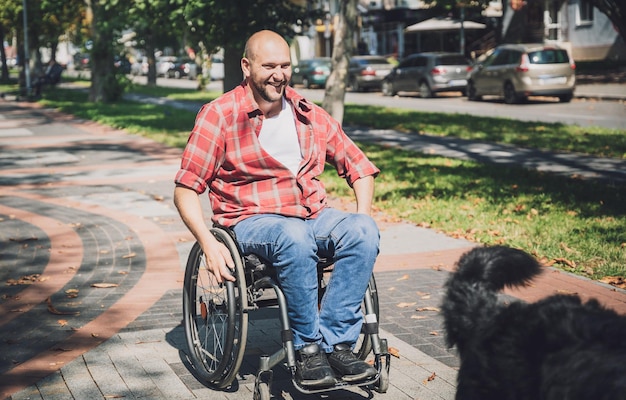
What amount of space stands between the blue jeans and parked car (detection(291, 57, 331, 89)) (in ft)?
112

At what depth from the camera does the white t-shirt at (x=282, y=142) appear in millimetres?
4453

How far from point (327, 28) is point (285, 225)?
187ft

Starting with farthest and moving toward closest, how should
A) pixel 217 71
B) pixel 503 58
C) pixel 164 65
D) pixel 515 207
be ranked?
1. pixel 164 65
2. pixel 217 71
3. pixel 503 58
4. pixel 515 207

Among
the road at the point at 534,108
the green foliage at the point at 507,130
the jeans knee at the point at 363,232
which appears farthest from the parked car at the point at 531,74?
the jeans knee at the point at 363,232

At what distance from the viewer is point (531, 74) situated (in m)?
24.7

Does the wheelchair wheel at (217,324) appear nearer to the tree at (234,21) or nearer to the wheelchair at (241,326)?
the wheelchair at (241,326)

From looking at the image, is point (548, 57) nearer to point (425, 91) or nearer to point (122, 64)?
point (425, 91)

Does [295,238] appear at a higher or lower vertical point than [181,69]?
lower

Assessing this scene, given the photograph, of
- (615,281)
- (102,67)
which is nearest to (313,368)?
(615,281)

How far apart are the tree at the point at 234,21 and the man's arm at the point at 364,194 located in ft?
39.5

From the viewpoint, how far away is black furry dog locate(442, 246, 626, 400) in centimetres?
198

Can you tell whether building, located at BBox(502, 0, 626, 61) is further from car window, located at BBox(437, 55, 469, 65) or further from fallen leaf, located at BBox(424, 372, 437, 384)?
fallen leaf, located at BBox(424, 372, 437, 384)

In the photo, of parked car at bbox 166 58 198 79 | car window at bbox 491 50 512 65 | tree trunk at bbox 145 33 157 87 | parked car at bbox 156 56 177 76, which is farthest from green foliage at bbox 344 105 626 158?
parked car at bbox 156 56 177 76

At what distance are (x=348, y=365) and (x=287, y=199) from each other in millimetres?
956
